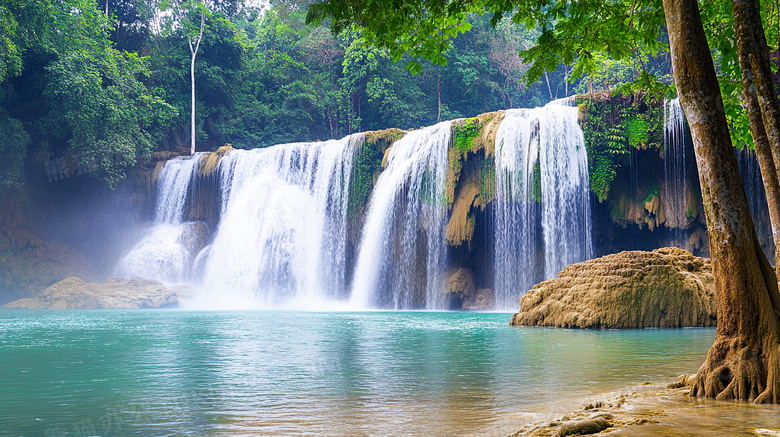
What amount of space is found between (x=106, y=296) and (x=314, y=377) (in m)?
20.5

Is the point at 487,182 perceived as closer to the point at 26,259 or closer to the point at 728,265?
the point at 728,265

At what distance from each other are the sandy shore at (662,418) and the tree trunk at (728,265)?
0.76 feet

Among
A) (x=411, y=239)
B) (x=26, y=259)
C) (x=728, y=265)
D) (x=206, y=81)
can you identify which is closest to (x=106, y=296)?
(x=26, y=259)

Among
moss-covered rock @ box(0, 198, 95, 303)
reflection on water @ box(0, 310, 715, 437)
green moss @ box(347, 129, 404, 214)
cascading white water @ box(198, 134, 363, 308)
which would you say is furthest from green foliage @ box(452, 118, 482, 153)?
moss-covered rock @ box(0, 198, 95, 303)

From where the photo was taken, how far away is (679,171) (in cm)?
2027

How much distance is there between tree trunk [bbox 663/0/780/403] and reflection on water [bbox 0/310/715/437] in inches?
49.1

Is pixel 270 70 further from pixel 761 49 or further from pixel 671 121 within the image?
pixel 761 49

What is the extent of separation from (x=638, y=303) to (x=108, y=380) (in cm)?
1017

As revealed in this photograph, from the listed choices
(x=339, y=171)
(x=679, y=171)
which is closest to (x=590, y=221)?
(x=679, y=171)

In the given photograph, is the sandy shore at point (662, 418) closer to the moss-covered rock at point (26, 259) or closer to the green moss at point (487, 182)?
the green moss at point (487, 182)

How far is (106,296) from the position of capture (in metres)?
23.9

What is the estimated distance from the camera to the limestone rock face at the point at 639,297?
12.2 m

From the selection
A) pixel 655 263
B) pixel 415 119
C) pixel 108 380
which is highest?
pixel 415 119

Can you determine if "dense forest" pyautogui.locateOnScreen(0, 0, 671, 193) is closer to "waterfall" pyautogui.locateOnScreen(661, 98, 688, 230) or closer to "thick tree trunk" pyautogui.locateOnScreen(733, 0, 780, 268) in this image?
"waterfall" pyautogui.locateOnScreen(661, 98, 688, 230)
